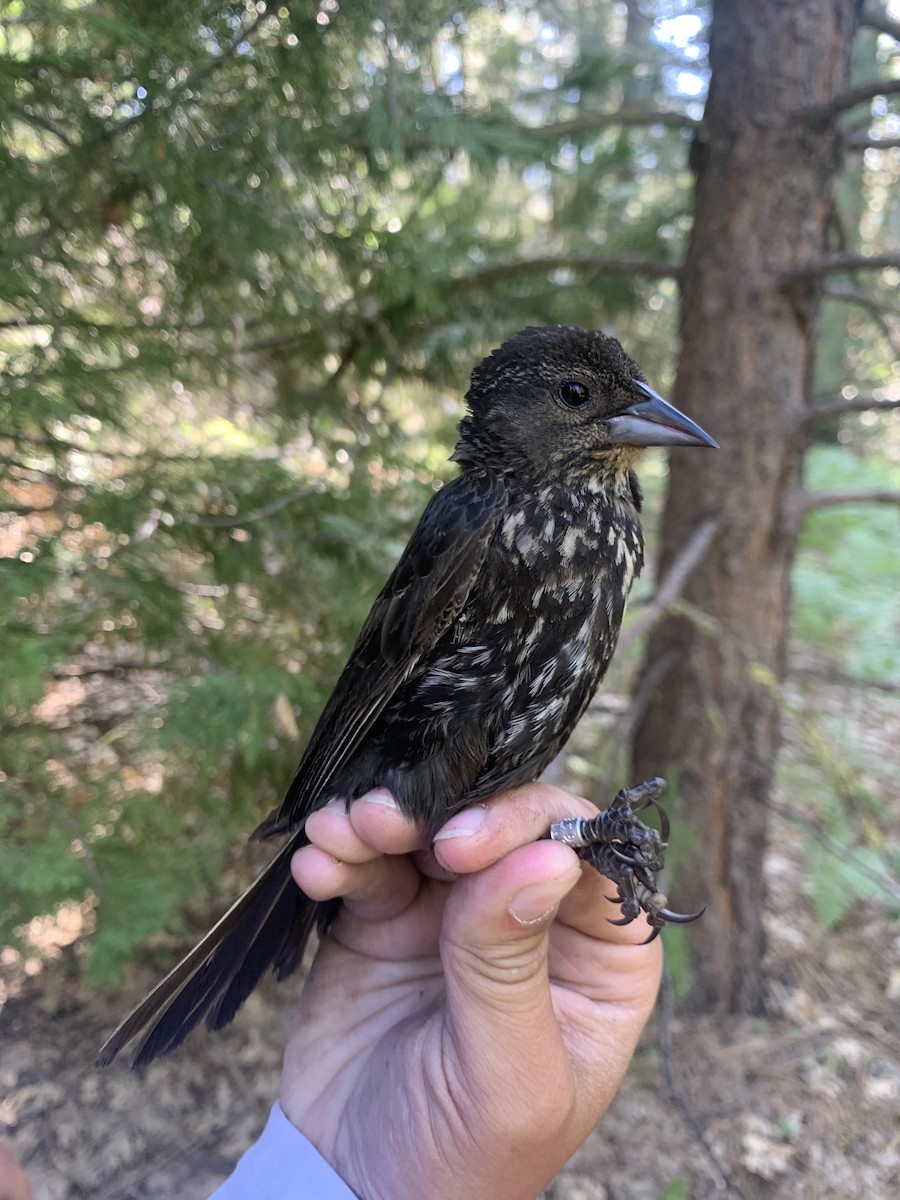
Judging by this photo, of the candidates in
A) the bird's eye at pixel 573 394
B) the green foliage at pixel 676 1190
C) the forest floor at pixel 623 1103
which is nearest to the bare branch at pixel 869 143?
the bird's eye at pixel 573 394

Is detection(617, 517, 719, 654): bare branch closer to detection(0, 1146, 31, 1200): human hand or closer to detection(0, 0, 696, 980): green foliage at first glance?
detection(0, 0, 696, 980): green foliage

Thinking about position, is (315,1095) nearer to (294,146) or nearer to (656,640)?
(656,640)

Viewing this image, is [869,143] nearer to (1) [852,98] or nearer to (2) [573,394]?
(1) [852,98]

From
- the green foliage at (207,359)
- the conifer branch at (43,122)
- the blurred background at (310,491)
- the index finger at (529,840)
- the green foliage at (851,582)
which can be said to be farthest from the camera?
the green foliage at (851,582)

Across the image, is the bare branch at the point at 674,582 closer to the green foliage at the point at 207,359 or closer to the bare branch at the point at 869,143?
the green foliage at the point at 207,359

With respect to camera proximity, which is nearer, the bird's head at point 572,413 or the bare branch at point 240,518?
the bird's head at point 572,413

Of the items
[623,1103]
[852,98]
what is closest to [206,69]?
[852,98]

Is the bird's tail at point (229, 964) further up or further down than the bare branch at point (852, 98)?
further down

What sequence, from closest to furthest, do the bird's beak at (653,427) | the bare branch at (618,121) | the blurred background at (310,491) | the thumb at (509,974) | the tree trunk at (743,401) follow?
the thumb at (509,974) < the bird's beak at (653,427) < the blurred background at (310,491) < the tree trunk at (743,401) < the bare branch at (618,121)
